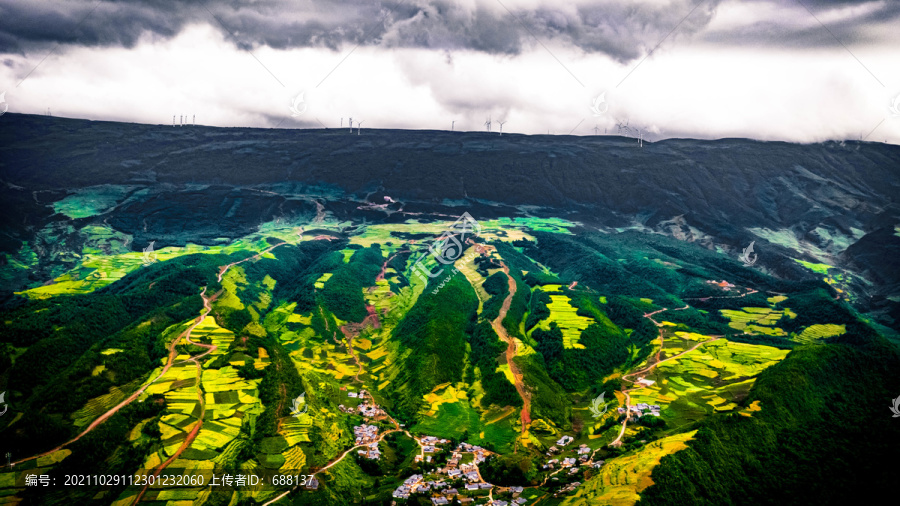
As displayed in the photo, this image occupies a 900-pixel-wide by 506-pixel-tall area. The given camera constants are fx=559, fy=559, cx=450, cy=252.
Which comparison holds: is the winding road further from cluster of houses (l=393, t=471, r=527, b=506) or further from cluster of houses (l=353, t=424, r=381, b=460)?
cluster of houses (l=353, t=424, r=381, b=460)

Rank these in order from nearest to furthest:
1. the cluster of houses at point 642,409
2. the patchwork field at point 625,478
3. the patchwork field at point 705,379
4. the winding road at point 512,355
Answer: the patchwork field at point 625,478 < the cluster of houses at point 642,409 < the patchwork field at point 705,379 < the winding road at point 512,355

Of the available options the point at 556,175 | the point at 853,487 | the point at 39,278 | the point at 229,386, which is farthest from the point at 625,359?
the point at 556,175

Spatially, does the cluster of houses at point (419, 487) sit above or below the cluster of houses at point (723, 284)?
below

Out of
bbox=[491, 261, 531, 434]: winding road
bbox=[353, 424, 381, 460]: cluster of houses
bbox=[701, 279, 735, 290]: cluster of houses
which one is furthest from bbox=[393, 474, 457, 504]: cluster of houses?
bbox=[701, 279, 735, 290]: cluster of houses

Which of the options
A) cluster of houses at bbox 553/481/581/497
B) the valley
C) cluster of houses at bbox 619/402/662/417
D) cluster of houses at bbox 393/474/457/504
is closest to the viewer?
the valley

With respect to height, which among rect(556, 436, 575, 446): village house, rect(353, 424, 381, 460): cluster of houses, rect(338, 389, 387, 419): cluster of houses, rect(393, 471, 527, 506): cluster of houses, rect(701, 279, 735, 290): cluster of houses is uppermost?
rect(701, 279, 735, 290): cluster of houses

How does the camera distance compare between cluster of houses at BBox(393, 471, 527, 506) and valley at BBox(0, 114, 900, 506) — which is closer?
valley at BBox(0, 114, 900, 506)

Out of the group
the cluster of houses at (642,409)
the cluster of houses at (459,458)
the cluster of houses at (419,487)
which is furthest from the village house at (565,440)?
the cluster of houses at (419,487)

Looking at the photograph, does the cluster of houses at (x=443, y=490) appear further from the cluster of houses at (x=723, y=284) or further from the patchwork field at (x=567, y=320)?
the cluster of houses at (x=723, y=284)

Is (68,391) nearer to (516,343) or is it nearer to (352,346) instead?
(352,346)

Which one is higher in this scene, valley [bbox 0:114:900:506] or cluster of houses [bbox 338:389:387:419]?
valley [bbox 0:114:900:506]
